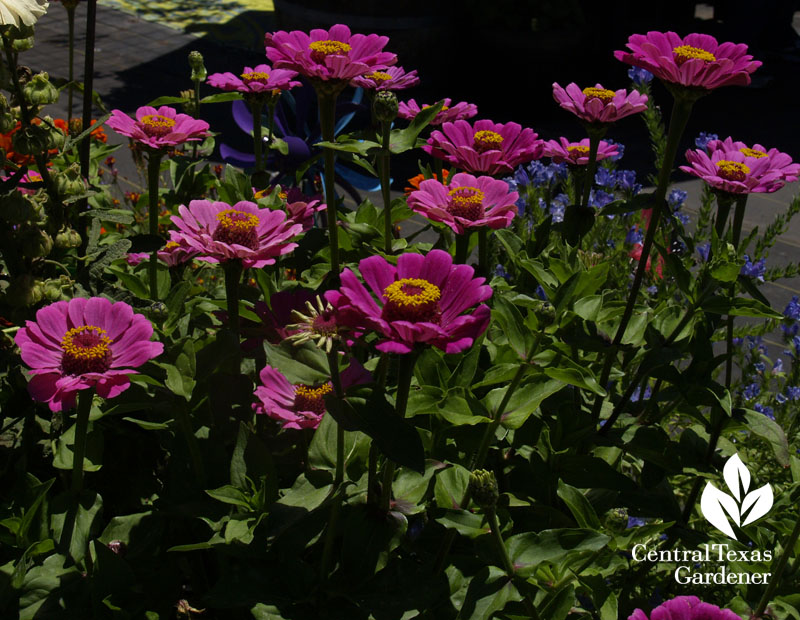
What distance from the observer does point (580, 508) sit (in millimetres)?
1059

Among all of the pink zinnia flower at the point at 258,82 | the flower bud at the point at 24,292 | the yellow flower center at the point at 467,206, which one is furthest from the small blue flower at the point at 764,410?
the flower bud at the point at 24,292

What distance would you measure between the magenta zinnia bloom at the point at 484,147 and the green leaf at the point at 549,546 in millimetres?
597

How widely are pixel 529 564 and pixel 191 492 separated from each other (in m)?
0.46

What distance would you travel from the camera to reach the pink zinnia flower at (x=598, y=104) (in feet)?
4.39

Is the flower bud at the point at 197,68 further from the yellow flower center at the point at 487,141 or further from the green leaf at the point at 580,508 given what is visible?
the green leaf at the point at 580,508

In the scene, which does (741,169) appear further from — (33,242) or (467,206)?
(33,242)

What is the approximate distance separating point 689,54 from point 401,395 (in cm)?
64

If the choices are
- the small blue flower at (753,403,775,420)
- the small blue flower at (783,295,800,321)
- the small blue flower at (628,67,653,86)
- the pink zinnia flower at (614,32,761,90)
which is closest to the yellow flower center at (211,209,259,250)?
the pink zinnia flower at (614,32,761,90)

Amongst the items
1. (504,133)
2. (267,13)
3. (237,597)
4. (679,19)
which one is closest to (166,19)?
(267,13)

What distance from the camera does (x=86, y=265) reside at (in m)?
1.41

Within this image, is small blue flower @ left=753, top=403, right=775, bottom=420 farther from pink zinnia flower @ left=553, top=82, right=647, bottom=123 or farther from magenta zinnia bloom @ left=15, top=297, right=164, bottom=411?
magenta zinnia bloom @ left=15, top=297, right=164, bottom=411

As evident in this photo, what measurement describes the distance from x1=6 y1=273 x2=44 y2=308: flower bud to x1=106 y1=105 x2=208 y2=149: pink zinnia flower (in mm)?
305

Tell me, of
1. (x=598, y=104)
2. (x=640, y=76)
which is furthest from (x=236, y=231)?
(x=640, y=76)

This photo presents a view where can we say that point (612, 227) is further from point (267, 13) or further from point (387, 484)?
point (267, 13)
